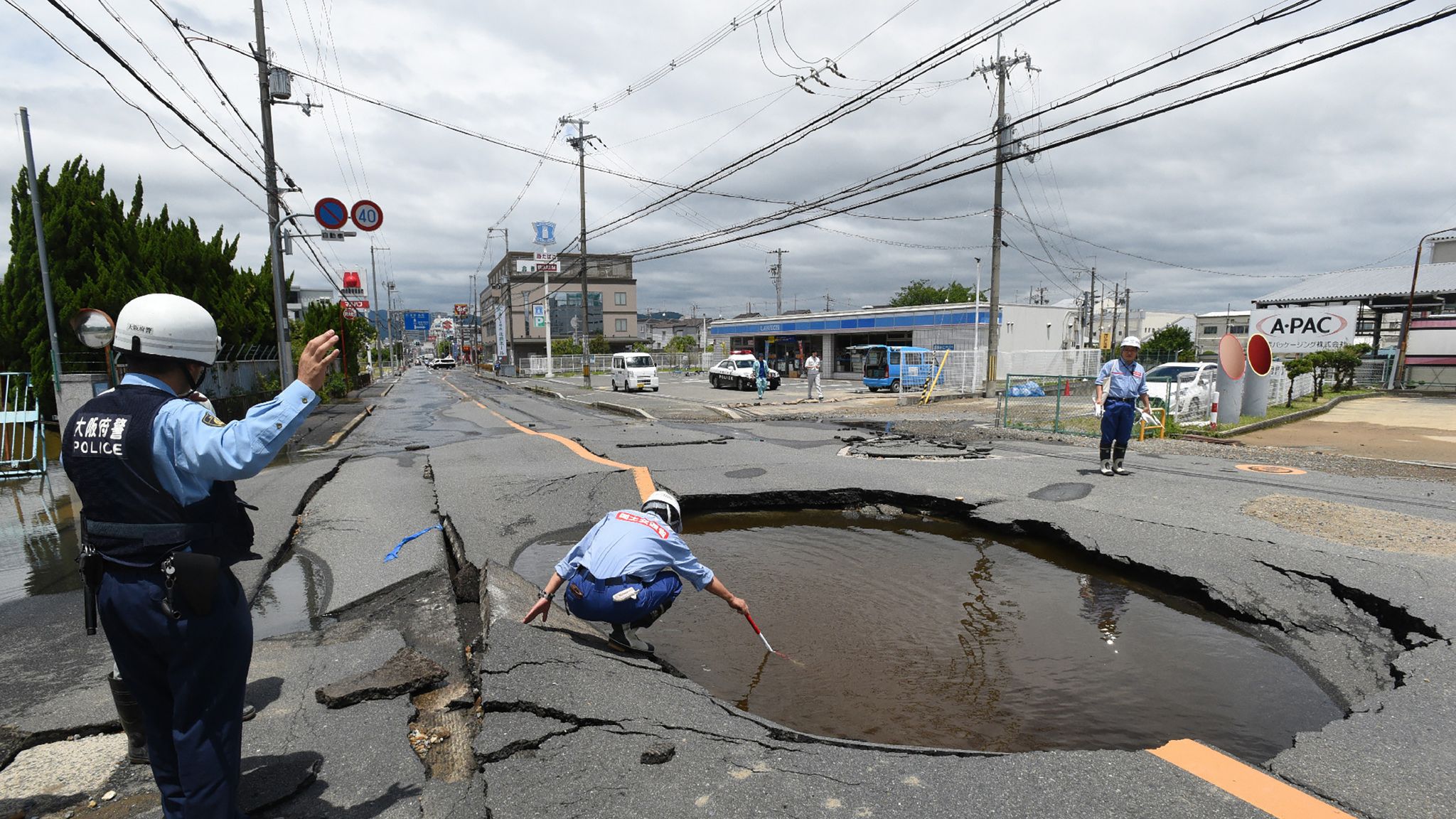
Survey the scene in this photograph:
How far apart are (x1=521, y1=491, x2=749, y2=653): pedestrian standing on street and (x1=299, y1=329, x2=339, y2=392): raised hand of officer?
6.26 ft

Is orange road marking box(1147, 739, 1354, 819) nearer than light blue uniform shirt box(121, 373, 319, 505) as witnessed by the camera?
No

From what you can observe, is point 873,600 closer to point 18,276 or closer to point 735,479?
point 735,479

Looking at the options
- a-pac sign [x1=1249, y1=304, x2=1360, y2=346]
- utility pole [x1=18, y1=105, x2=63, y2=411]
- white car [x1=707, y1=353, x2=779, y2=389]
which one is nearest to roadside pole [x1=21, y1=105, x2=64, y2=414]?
utility pole [x1=18, y1=105, x2=63, y2=411]

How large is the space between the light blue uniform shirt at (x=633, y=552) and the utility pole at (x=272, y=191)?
42.7 ft

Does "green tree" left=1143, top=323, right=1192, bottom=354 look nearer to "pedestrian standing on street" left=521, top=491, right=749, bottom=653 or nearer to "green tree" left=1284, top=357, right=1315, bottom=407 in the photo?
"green tree" left=1284, top=357, right=1315, bottom=407

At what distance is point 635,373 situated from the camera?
29281 millimetres

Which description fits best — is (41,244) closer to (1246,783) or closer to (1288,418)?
(1246,783)

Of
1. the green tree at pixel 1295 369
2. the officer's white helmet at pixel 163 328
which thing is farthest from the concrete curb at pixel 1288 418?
the officer's white helmet at pixel 163 328

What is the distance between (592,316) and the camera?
Result: 257 feet

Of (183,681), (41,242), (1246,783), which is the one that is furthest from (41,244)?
(1246,783)

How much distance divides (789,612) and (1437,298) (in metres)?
36.3

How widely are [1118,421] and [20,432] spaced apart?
1683 cm

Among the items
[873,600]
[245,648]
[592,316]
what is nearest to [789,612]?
[873,600]

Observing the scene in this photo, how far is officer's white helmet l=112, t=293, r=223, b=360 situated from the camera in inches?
81.4
